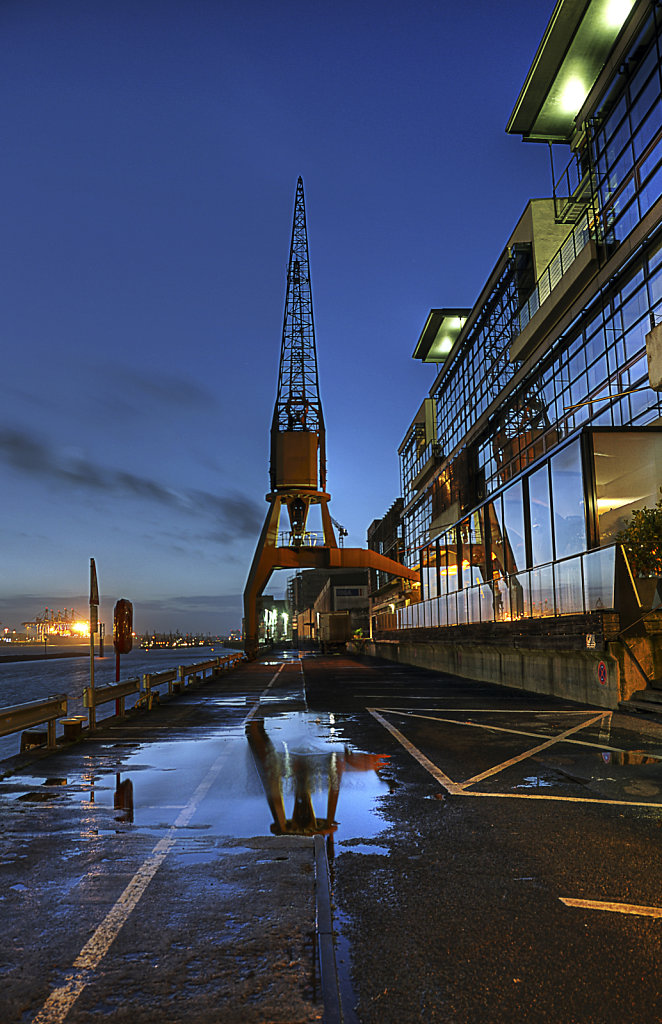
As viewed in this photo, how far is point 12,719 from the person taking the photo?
34.4 feet

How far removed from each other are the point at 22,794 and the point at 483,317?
44837 millimetres

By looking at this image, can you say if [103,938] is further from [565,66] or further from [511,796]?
[565,66]

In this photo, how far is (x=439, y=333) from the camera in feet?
203

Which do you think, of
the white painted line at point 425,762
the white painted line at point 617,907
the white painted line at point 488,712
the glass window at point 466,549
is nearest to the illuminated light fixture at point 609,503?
the white painted line at point 488,712

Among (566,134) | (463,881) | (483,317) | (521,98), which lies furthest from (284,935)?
(483,317)

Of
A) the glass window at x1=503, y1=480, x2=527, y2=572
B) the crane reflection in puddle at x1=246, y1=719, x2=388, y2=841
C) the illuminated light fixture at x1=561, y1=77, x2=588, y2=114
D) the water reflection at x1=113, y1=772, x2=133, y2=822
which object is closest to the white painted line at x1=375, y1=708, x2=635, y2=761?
the crane reflection in puddle at x1=246, y1=719, x2=388, y2=841

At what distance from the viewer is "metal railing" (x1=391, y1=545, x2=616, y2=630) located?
55.0 ft

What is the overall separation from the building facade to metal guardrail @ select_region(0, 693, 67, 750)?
36.4 feet

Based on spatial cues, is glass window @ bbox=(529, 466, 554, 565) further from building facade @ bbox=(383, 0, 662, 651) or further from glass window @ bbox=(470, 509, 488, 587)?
glass window @ bbox=(470, 509, 488, 587)

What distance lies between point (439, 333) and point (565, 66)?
3114 cm

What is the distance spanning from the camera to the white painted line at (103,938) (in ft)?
11.6

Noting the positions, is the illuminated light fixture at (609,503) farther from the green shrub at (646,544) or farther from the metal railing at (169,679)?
the metal railing at (169,679)

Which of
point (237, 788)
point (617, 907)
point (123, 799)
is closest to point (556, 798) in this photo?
point (617, 907)

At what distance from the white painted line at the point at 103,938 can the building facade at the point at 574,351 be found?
1244 cm
